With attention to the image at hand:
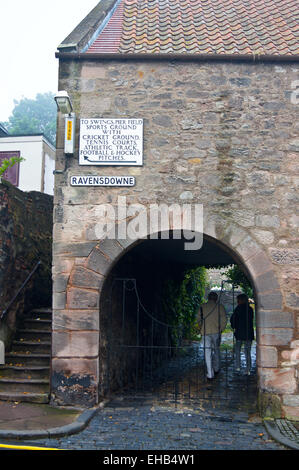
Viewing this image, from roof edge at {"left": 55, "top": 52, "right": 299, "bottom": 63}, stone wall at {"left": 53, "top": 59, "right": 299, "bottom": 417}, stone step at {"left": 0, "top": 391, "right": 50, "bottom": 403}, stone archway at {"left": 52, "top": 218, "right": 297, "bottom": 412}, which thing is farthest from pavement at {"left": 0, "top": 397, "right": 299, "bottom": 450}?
roof edge at {"left": 55, "top": 52, "right": 299, "bottom": 63}

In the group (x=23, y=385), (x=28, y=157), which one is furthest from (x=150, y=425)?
(x=28, y=157)

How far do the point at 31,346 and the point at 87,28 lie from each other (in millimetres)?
4981

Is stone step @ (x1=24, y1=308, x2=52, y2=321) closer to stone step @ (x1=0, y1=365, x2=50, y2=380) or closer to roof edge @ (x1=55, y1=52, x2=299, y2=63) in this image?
stone step @ (x1=0, y1=365, x2=50, y2=380)

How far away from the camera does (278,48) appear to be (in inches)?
271

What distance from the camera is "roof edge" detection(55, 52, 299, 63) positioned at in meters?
6.53

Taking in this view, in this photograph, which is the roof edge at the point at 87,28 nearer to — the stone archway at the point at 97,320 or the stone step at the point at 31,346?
the stone archway at the point at 97,320

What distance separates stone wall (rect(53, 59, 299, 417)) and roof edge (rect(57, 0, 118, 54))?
0.26m

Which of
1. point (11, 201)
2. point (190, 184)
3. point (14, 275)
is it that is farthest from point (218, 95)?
point (14, 275)

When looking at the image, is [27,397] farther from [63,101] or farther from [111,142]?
[63,101]

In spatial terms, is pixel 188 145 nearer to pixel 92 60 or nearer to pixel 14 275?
pixel 92 60

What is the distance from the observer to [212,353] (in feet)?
28.6

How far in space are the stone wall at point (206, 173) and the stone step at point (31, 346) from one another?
5.19 ft

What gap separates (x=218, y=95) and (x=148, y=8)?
3.01 m

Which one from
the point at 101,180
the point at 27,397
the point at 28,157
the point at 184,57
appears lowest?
the point at 27,397
